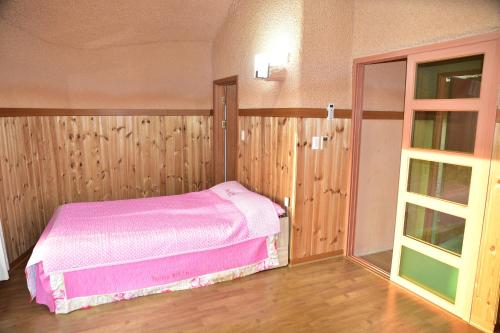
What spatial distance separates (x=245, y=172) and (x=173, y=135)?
1315mm

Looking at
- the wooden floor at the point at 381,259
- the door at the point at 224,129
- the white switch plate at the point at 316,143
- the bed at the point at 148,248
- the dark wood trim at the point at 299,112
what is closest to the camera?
the bed at the point at 148,248

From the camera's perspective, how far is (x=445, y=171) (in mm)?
2564

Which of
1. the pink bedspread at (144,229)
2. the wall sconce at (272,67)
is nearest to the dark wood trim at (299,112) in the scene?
the wall sconce at (272,67)

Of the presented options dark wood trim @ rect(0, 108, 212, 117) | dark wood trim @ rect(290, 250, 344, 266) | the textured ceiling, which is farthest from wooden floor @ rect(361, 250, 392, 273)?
the textured ceiling

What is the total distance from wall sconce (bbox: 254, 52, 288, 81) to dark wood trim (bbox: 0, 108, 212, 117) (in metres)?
1.81

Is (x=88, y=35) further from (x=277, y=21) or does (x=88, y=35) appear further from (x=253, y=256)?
(x=253, y=256)

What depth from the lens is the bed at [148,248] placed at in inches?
96.9

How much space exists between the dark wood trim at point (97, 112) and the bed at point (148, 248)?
3.47ft

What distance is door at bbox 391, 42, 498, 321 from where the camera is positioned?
2.25 m

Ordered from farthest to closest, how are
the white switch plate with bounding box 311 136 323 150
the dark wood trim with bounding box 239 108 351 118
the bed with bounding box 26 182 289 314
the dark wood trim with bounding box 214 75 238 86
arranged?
the dark wood trim with bounding box 214 75 238 86 < the white switch plate with bounding box 311 136 323 150 < the dark wood trim with bounding box 239 108 351 118 < the bed with bounding box 26 182 289 314

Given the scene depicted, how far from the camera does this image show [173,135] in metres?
4.65

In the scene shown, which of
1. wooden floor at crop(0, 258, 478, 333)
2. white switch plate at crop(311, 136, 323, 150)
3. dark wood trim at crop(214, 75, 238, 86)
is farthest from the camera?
dark wood trim at crop(214, 75, 238, 86)

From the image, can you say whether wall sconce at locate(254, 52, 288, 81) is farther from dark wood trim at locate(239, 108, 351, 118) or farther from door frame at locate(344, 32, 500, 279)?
door frame at locate(344, 32, 500, 279)

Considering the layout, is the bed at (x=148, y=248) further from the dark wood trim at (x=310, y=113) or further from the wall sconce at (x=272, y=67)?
the wall sconce at (x=272, y=67)
